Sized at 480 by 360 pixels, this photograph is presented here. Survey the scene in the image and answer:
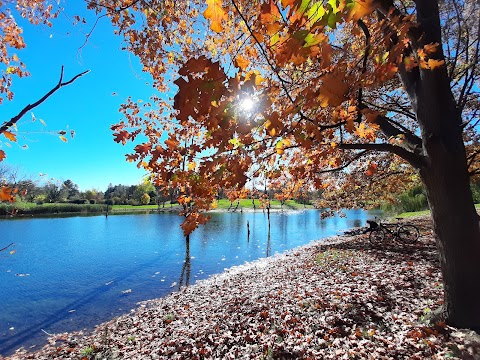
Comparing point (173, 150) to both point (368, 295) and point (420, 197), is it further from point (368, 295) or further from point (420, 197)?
point (420, 197)

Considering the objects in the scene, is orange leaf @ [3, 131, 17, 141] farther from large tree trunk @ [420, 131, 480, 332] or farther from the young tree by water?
large tree trunk @ [420, 131, 480, 332]

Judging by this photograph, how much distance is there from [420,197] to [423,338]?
32.7 m

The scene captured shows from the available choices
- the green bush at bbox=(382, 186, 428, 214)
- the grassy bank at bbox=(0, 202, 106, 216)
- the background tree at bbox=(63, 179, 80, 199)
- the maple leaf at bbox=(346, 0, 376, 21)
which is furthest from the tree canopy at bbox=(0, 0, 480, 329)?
the background tree at bbox=(63, 179, 80, 199)

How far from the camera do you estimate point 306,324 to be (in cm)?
545

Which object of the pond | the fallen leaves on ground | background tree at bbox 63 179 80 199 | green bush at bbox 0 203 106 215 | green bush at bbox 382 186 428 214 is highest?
background tree at bbox 63 179 80 199

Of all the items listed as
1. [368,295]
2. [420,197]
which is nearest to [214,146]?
[368,295]

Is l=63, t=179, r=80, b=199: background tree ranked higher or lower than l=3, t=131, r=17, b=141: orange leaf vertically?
higher

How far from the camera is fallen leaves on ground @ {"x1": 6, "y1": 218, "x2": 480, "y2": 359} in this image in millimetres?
4293

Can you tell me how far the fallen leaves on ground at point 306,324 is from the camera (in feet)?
14.1

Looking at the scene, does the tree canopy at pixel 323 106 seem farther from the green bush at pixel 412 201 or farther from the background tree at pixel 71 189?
the background tree at pixel 71 189

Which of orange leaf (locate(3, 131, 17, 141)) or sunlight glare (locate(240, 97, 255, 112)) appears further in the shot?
orange leaf (locate(3, 131, 17, 141))

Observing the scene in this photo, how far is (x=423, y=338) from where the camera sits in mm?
4160

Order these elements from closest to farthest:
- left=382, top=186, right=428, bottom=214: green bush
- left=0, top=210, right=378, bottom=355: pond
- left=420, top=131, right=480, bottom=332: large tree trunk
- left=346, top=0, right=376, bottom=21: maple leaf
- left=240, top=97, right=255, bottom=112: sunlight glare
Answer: left=346, top=0, right=376, bottom=21: maple leaf, left=240, top=97, right=255, bottom=112: sunlight glare, left=420, top=131, right=480, bottom=332: large tree trunk, left=0, top=210, right=378, bottom=355: pond, left=382, top=186, right=428, bottom=214: green bush

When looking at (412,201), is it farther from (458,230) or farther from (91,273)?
(91,273)
